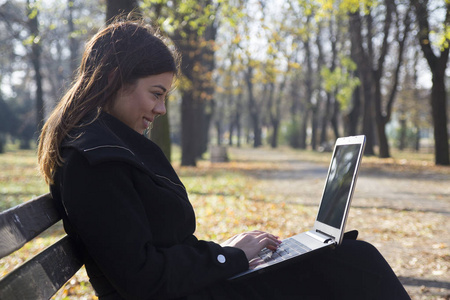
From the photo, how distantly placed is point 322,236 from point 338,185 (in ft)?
0.95

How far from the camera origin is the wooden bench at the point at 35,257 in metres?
1.51

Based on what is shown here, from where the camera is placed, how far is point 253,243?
7.13 ft

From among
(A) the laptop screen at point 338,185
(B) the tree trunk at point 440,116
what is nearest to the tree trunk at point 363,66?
(B) the tree trunk at point 440,116

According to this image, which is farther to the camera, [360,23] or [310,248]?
[360,23]

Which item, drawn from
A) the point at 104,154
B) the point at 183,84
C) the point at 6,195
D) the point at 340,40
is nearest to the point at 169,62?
the point at 104,154

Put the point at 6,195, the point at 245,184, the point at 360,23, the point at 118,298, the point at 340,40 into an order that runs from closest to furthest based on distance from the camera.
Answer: the point at 118,298
the point at 6,195
the point at 245,184
the point at 360,23
the point at 340,40

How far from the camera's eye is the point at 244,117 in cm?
7094

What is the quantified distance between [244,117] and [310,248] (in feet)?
226

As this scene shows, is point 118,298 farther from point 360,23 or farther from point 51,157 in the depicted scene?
point 360,23

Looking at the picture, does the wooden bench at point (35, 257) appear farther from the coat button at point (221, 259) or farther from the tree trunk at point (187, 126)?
the tree trunk at point (187, 126)

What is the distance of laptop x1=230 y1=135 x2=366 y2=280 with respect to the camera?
6.83 feet

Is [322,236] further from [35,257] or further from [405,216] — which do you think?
[405,216]

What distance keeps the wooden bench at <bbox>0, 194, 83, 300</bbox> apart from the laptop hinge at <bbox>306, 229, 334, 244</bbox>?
41.0 inches

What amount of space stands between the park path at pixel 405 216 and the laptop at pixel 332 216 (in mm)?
2180
